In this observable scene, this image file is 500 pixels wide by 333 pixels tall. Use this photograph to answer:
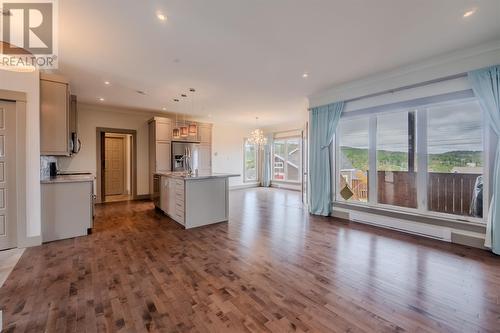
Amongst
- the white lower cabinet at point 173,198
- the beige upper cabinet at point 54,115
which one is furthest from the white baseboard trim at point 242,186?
the beige upper cabinet at point 54,115

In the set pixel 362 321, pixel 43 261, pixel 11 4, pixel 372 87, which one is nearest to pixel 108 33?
pixel 11 4

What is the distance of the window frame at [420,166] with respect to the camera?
3.32 metres

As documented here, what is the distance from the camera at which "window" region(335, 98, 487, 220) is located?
3.55 metres

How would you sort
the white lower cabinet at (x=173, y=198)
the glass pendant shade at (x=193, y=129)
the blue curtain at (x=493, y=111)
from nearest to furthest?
the blue curtain at (x=493, y=111), the white lower cabinet at (x=173, y=198), the glass pendant shade at (x=193, y=129)

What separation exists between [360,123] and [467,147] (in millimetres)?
1804

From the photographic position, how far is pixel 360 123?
4.89 metres

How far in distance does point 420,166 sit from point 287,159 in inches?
243

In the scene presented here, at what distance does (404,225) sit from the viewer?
4.09 meters

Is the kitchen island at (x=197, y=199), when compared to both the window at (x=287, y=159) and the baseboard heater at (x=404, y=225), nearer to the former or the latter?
the baseboard heater at (x=404, y=225)

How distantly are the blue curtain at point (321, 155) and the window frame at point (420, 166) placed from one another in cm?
20

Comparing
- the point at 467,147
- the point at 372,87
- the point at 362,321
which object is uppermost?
the point at 372,87

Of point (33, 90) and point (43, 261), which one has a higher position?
point (33, 90)

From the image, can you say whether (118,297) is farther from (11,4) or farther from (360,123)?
(360,123)

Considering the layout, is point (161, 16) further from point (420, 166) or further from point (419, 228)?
point (419, 228)
